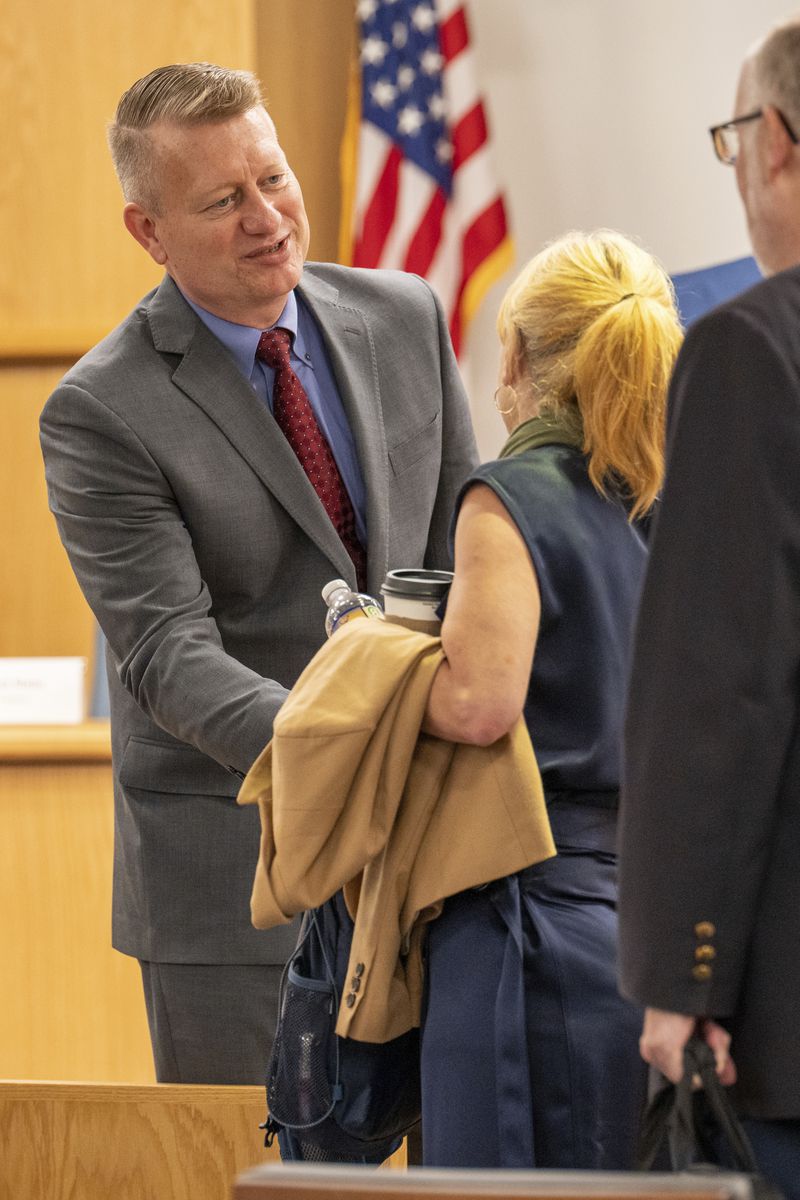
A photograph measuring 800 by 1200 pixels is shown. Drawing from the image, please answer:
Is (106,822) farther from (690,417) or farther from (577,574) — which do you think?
(690,417)

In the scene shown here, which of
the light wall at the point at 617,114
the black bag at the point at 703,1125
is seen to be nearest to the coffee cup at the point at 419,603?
the black bag at the point at 703,1125

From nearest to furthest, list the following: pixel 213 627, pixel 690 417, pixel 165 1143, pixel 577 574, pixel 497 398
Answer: pixel 690 417
pixel 577 574
pixel 497 398
pixel 213 627
pixel 165 1143

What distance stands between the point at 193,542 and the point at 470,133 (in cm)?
201

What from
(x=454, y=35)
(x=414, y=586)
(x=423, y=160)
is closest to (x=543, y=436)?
(x=414, y=586)

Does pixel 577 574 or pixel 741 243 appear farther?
pixel 741 243

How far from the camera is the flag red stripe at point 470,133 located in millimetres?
3877

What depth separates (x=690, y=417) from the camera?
3.88 ft

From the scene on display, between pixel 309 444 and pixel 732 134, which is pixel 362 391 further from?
pixel 732 134

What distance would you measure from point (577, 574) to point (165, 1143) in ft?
4.10

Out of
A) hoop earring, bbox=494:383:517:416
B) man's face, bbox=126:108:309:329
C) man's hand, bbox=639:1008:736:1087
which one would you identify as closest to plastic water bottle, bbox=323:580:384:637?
hoop earring, bbox=494:383:517:416

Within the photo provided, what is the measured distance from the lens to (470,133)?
389 centimetres

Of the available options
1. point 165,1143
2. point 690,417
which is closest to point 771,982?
point 690,417

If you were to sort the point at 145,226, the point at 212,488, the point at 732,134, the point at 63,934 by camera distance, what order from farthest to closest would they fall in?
the point at 63,934 < the point at 145,226 < the point at 212,488 < the point at 732,134

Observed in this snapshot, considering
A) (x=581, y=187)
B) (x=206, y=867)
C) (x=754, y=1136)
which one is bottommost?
(x=206, y=867)
